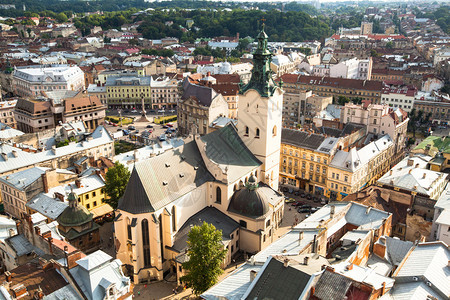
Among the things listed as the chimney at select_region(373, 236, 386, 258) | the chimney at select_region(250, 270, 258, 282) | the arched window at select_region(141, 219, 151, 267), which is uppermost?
the chimney at select_region(250, 270, 258, 282)

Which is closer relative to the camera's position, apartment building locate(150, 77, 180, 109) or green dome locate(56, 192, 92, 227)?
green dome locate(56, 192, 92, 227)

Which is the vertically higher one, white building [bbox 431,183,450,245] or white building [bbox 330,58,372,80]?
white building [bbox 330,58,372,80]

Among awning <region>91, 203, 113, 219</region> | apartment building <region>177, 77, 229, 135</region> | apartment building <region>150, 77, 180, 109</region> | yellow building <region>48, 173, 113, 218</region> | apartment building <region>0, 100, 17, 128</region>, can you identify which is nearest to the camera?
yellow building <region>48, 173, 113, 218</region>

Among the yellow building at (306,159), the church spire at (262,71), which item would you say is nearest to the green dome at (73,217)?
the church spire at (262,71)

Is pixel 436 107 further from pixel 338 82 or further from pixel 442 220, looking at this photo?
pixel 442 220

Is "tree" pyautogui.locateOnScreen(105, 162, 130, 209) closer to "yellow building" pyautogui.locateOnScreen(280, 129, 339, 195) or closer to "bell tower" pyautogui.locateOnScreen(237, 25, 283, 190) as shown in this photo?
"bell tower" pyautogui.locateOnScreen(237, 25, 283, 190)

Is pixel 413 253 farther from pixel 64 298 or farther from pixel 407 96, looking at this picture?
pixel 407 96

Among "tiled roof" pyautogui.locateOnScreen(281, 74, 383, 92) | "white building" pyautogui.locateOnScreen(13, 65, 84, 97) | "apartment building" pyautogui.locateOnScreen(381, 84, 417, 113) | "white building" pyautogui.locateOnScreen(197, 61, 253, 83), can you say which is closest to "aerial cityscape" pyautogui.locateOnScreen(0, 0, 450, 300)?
"apartment building" pyautogui.locateOnScreen(381, 84, 417, 113)
